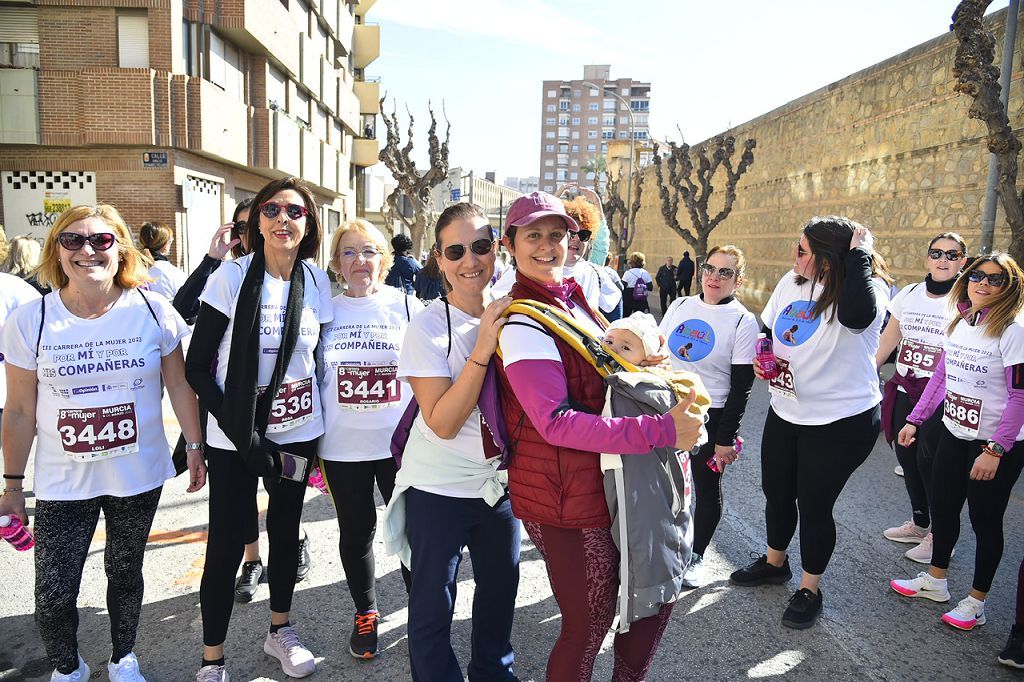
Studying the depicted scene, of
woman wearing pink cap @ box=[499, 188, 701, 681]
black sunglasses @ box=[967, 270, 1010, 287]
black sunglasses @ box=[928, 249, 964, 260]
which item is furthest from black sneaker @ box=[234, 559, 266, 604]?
black sunglasses @ box=[928, 249, 964, 260]

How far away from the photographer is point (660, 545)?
2098 millimetres

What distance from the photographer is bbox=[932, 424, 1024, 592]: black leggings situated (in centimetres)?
343

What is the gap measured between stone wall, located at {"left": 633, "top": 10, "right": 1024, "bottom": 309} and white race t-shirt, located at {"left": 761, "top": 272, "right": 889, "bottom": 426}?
8.93 m

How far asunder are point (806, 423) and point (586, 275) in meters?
1.91

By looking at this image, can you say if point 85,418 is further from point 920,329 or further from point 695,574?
point 920,329

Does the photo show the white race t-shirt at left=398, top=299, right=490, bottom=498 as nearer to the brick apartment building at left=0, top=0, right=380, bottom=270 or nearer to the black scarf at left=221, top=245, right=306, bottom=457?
the black scarf at left=221, top=245, right=306, bottom=457

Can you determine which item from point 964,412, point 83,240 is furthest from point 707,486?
point 83,240

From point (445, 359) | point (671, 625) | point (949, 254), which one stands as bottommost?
point (671, 625)

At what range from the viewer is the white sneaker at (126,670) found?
280cm

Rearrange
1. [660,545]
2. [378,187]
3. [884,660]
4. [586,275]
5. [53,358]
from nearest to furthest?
[660,545]
[53,358]
[884,660]
[586,275]
[378,187]

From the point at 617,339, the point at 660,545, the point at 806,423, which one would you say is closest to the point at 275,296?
the point at 617,339

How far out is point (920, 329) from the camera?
4836mm

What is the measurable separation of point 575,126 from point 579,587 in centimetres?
14418

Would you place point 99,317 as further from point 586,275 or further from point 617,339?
point 586,275
